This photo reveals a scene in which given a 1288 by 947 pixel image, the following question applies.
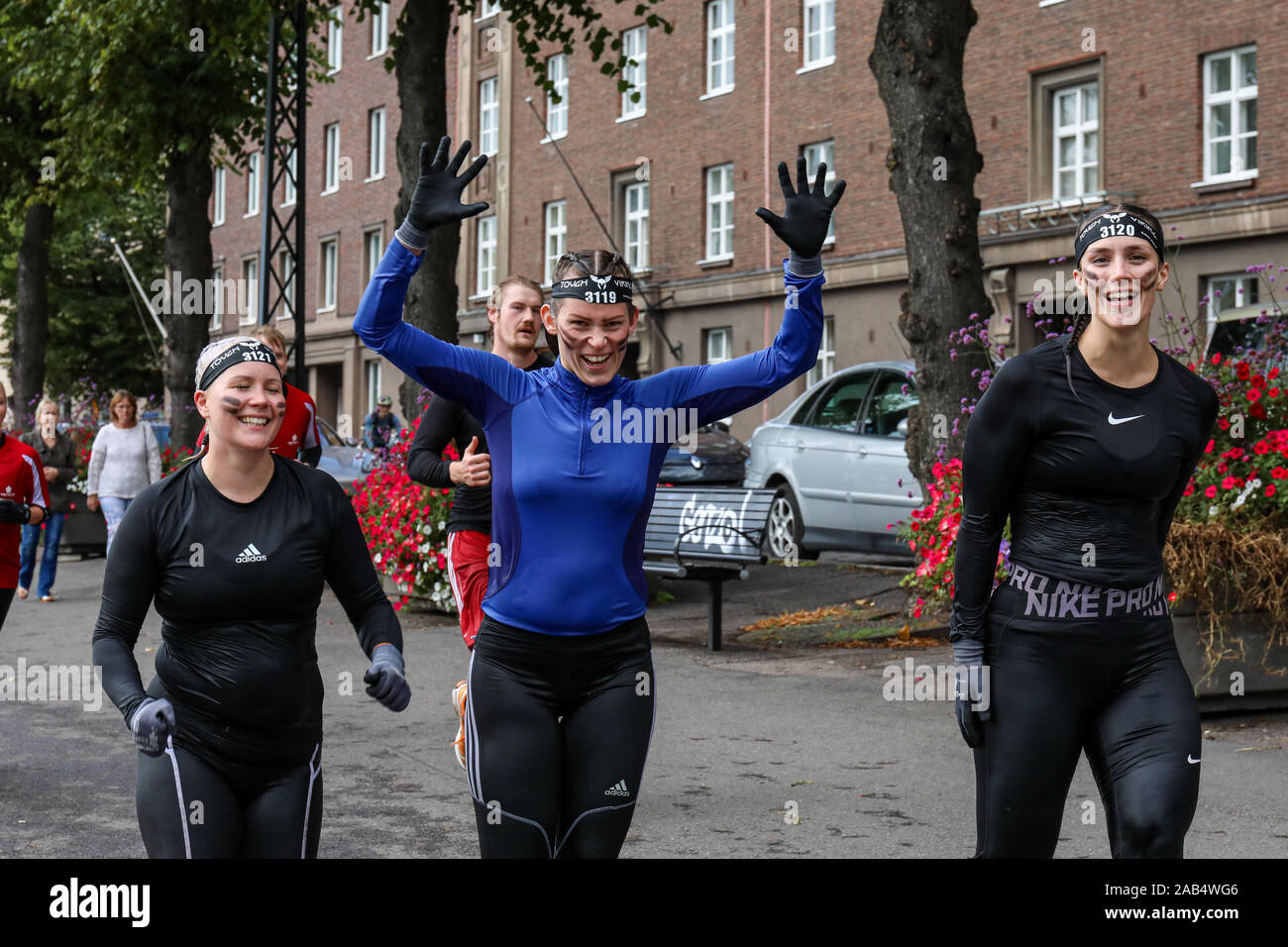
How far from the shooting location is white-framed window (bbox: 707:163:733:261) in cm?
3422

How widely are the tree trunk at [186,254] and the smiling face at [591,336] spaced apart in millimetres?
20508

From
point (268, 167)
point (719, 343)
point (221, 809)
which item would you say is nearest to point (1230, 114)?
point (719, 343)

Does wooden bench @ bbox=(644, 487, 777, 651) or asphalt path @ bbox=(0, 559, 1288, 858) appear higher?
wooden bench @ bbox=(644, 487, 777, 651)

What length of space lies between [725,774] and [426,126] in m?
11.3

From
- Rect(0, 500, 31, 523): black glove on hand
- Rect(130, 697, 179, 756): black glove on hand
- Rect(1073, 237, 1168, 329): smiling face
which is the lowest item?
Rect(130, 697, 179, 756): black glove on hand

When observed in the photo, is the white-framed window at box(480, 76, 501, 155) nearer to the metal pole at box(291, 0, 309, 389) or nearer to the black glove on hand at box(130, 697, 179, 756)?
the metal pole at box(291, 0, 309, 389)

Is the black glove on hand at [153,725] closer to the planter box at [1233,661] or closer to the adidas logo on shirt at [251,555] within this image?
the adidas logo on shirt at [251,555]

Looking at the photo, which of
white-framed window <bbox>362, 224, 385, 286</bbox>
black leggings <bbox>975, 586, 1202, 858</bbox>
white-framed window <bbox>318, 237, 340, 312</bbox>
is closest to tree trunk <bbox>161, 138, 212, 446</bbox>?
black leggings <bbox>975, 586, 1202, 858</bbox>

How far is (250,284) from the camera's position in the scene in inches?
2244

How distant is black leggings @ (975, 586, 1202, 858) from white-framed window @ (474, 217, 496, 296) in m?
38.4

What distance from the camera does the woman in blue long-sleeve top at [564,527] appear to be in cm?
407

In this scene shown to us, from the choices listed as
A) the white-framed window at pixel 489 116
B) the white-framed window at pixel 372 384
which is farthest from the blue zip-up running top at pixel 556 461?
the white-framed window at pixel 372 384
